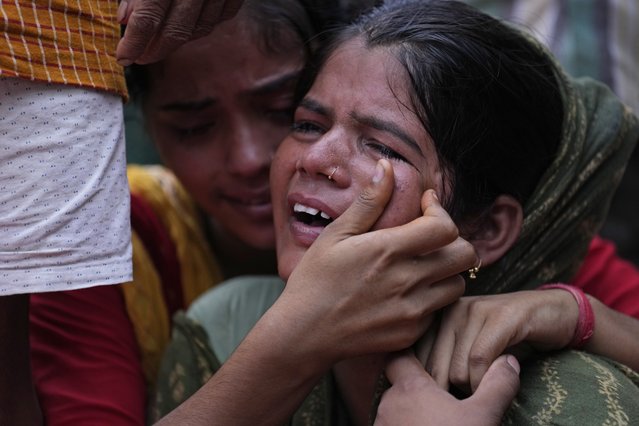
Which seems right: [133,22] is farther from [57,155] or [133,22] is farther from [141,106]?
[141,106]

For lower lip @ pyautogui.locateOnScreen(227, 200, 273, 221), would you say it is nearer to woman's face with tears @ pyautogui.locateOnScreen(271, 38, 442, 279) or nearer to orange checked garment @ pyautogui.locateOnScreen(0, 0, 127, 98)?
woman's face with tears @ pyautogui.locateOnScreen(271, 38, 442, 279)

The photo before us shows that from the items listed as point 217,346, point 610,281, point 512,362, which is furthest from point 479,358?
point 610,281

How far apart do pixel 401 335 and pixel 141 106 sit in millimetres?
1308

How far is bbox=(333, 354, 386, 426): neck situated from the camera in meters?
2.03

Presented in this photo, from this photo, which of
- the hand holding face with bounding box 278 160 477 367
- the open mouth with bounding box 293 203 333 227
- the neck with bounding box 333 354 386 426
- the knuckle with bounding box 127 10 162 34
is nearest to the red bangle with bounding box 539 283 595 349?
the hand holding face with bounding box 278 160 477 367

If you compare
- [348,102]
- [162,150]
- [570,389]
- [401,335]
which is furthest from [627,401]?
[162,150]

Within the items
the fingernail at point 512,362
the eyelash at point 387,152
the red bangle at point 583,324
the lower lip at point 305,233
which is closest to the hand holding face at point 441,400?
the fingernail at point 512,362

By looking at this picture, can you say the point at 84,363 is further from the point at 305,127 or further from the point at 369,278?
the point at 369,278

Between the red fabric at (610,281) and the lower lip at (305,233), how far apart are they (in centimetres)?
97

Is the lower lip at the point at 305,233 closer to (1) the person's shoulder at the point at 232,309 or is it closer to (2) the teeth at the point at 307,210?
(2) the teeth at the point at 307,210

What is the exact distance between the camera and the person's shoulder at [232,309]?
7.72ft

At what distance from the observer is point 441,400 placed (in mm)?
1574

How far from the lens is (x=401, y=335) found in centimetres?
169

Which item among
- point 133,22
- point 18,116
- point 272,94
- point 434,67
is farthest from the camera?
point 272,94
